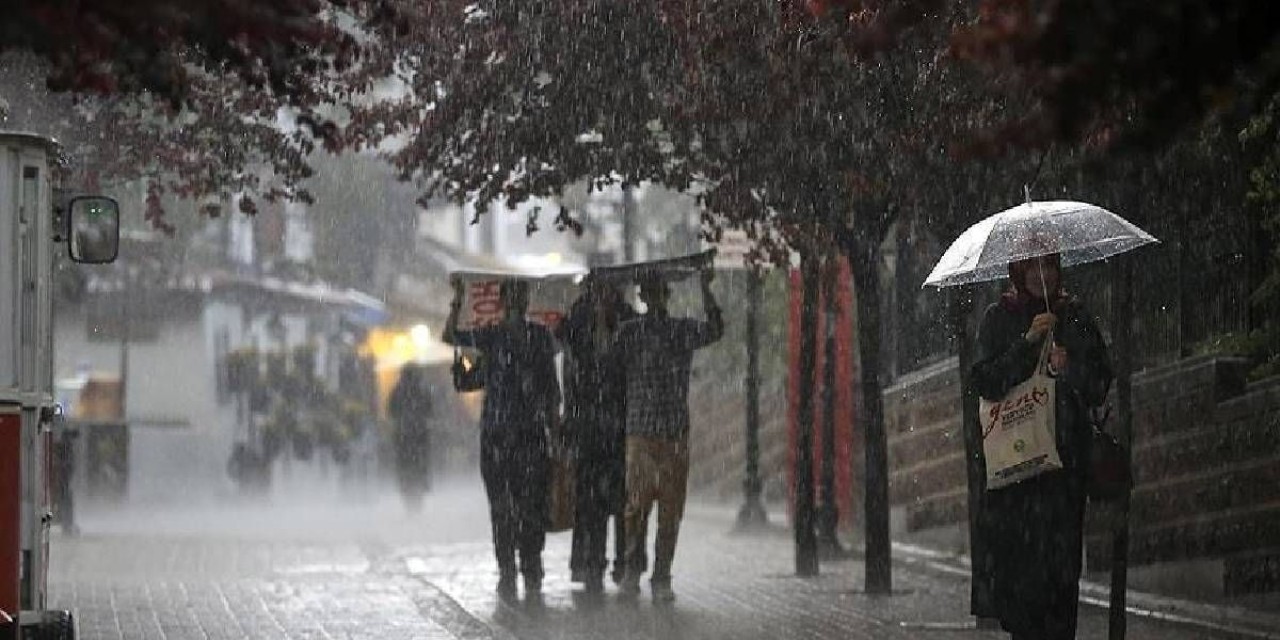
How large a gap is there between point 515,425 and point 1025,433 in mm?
5732

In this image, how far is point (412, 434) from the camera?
29.0m

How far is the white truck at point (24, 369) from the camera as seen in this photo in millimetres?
9289

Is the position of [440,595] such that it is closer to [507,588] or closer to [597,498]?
[507,588]

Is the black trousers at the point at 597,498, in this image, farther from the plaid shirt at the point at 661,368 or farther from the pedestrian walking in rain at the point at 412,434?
the pedestrian walking in rain at the point at 412,434

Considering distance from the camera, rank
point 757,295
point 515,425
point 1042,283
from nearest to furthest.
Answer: point 1042,283 → point 515,425 → point 757,295

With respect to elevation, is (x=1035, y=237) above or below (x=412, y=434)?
above

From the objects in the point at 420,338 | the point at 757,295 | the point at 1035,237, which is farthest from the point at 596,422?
the point at 420,338

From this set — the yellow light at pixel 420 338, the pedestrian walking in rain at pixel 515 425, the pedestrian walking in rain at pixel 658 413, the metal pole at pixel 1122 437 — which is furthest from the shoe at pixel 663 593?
the yellow light at pixel 420 338

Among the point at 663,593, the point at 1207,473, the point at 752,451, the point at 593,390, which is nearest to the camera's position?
the point at 1207,473

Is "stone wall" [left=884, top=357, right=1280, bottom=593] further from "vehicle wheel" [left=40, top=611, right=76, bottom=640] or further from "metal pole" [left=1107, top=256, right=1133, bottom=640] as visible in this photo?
"vehicle wheel" [left=40, top=611, right=76, bottom=640]

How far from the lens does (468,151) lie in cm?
1529

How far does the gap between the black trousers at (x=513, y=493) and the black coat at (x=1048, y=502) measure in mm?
5433

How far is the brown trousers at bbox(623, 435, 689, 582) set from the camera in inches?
585

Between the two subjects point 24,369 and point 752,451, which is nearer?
point 24,369
